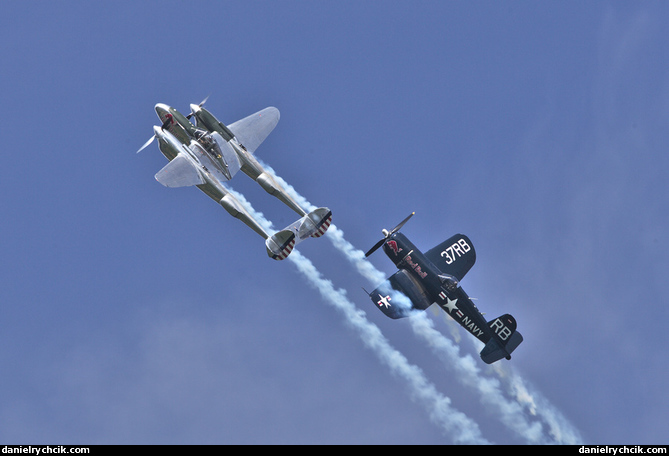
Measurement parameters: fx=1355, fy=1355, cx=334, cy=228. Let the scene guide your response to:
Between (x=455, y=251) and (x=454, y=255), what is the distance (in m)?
0.39

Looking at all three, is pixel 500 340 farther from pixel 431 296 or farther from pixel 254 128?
pixel 254 128

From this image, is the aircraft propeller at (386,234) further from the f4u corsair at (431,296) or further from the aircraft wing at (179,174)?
the aircraft wing at (179,174)

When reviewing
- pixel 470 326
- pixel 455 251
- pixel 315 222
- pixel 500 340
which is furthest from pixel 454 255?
pixel 315 222

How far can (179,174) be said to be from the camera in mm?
102812

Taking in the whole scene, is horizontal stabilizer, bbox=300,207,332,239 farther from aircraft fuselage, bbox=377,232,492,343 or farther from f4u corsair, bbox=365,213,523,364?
aircraft fuselage, bbox=377,232,492,343

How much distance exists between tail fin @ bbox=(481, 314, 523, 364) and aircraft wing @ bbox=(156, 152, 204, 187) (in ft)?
84.1

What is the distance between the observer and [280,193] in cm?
10550

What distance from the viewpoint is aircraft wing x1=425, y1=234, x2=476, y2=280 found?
109750mm

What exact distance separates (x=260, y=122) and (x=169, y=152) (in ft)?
29.1

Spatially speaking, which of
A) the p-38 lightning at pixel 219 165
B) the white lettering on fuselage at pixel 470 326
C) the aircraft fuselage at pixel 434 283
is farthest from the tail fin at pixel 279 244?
the white lettering on fuselage at pixel 470 326

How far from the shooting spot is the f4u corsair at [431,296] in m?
105

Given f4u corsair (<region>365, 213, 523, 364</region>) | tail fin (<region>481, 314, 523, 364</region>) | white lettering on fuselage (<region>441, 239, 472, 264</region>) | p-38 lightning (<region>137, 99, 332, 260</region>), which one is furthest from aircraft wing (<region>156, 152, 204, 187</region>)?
tail fin (<region>481, 314, 523, 364</region>)
